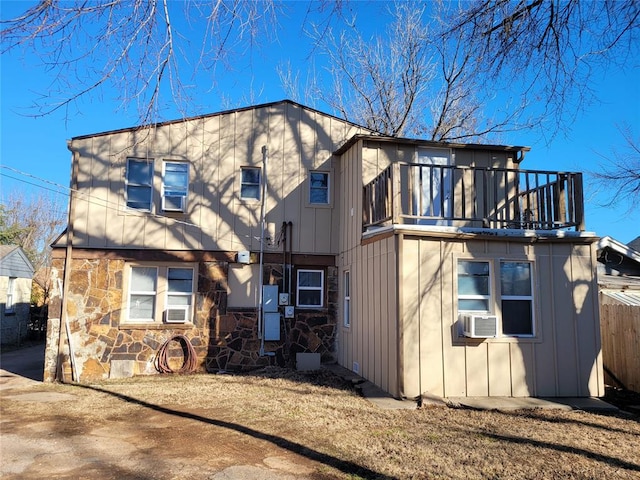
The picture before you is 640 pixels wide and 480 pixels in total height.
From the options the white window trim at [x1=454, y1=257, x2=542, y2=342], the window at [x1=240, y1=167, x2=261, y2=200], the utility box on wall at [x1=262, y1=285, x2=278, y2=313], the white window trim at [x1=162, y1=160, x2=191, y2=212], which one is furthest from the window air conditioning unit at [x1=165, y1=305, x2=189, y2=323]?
the white window trim at [x1=454, y1=257, x2=542, y2=342]

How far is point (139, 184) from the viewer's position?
36.1ft

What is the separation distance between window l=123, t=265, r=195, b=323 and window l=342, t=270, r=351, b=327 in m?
3.44

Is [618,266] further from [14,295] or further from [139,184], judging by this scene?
[14,295]

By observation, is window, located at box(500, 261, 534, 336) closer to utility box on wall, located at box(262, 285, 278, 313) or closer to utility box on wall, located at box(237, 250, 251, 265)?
utility box on wall, located at box(262, 285, 278, 313)

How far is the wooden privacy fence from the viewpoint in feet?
28.9

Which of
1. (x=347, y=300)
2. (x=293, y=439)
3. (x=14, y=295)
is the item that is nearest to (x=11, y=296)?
(x=14, y=295)

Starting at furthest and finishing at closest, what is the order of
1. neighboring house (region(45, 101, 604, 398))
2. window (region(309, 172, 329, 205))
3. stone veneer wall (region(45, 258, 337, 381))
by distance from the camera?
window (region(309, 172, 329, 205)) → stone veneer wall (region(45, 258, 337, 381)) → neighboring house (region(45, 101, 604, 398))

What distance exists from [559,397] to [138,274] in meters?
8.76

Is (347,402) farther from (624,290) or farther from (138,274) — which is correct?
(624,290)

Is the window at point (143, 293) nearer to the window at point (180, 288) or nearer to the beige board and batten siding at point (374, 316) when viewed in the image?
the window at point (180, 288)

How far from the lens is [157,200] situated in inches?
432

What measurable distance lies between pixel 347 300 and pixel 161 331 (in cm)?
414

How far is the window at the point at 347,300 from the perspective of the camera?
34.3 ft

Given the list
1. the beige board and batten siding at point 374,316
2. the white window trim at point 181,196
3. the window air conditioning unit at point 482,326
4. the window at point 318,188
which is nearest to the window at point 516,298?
the window air conditioning unit at point 482,326
